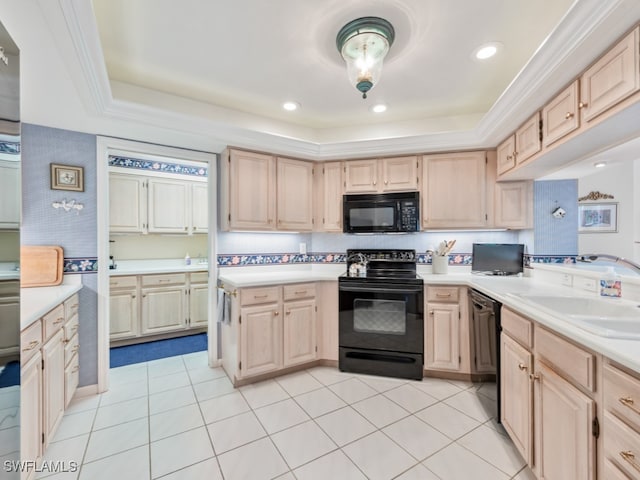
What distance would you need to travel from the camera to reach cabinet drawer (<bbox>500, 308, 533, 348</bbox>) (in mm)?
1507

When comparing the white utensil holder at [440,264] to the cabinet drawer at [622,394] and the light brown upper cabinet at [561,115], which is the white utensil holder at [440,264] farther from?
the cabinet drawer at [622,394]

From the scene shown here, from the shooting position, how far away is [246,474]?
1558mm

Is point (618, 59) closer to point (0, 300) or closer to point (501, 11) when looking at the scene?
point (501, 11)

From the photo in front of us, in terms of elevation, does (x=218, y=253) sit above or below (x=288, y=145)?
below

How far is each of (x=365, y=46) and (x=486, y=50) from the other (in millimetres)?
834

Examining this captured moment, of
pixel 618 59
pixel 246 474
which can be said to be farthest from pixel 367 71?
pixel 246 474

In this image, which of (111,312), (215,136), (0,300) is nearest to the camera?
(0,300)

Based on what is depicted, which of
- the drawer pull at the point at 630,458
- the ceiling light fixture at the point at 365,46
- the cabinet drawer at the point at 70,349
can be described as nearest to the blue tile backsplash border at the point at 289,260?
the cabinet drawer at the point at 70,349

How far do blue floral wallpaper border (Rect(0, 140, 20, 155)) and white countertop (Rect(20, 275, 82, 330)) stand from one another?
81cm

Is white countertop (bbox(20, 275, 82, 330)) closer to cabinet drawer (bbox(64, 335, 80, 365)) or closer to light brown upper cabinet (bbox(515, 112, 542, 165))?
cabinet drawer (bbox(64, 335, 80, 365))

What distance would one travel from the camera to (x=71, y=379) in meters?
2.12

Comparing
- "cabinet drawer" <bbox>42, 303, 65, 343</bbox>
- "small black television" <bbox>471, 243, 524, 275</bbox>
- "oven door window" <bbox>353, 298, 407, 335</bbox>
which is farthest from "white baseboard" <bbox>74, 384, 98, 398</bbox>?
"small black television" <bbox>471, 243, 524, 275</bbox>

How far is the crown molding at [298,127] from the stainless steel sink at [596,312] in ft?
4.01

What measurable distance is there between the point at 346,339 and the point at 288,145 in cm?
195
